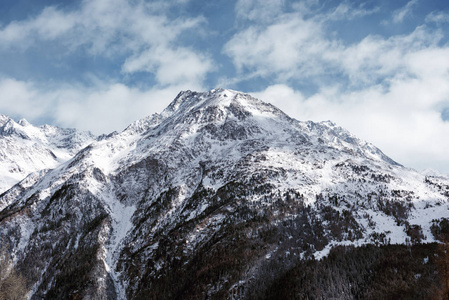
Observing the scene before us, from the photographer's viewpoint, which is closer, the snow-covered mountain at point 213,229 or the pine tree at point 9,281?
the snow-covered mountain at point 213,229

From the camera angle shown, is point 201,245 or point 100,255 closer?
point 201,245

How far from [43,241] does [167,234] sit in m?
75.1

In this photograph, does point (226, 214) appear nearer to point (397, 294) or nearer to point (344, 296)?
point (344, 296)

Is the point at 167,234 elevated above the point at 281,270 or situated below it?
above

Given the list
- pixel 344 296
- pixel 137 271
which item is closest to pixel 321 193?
pixel 344 296

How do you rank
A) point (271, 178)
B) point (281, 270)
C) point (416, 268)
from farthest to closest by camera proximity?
→ point (271, 178) < point (281, 270) < point (416, 268)

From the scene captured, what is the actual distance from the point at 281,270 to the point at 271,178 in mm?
73398

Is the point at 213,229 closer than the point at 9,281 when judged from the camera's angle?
No

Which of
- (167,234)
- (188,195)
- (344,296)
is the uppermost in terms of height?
(188,195)

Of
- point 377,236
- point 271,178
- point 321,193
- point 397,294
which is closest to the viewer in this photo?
point 397,294

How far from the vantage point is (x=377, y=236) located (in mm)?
133875

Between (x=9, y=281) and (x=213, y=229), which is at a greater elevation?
(x=213, y=229)

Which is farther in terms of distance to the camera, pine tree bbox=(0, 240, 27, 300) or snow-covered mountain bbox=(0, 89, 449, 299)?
pine tree bbox=(0, 240, 27, 300)

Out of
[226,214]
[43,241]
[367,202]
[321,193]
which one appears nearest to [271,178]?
[321,193]
